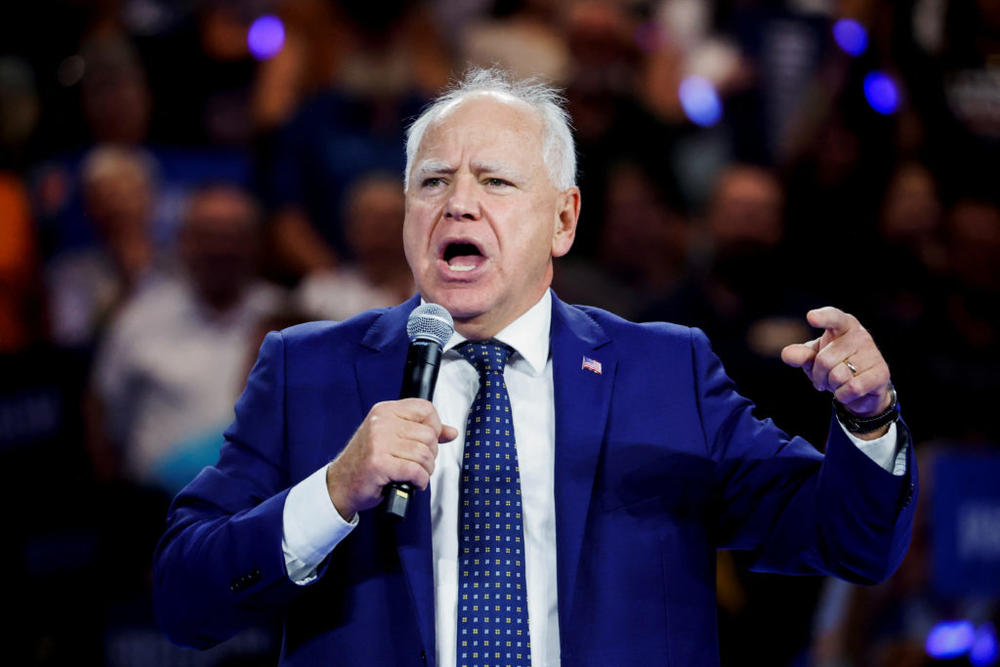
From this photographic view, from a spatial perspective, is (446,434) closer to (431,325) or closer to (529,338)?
(431,325)

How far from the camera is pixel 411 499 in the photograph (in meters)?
1.69

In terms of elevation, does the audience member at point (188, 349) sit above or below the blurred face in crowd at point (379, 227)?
below

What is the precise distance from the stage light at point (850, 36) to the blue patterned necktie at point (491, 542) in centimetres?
373

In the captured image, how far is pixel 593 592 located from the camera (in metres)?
1.84

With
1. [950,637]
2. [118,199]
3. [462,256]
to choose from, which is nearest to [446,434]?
[462,256]

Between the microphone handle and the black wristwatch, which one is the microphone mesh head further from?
the black wristwatch

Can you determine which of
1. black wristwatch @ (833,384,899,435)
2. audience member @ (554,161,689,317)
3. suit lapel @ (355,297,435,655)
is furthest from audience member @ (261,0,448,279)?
black wristwatch @ (833,384,899,435)

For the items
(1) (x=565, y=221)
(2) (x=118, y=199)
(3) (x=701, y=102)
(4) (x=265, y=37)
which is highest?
(4) (x=265, y=37)

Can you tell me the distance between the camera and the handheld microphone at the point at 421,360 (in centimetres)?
160

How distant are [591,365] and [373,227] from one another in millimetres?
2438

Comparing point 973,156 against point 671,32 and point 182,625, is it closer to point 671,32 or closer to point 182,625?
point 671,32

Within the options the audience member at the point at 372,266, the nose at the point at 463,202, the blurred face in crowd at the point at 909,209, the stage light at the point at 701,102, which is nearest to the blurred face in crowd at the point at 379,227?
the audience member at the point at 372,266

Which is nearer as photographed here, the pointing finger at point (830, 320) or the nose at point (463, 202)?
the pointing finger at point (830, 320)

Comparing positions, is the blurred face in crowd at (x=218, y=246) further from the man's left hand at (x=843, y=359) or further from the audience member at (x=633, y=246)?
the man's left hand at (x=843, y=359)
